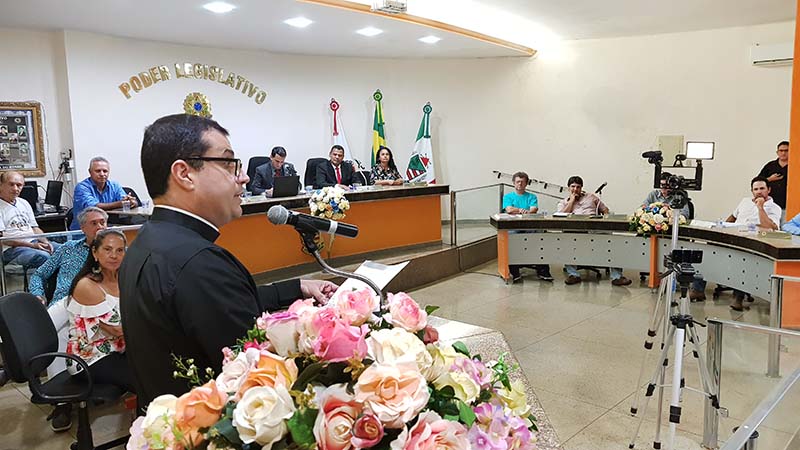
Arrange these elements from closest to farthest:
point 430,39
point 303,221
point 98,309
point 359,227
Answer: point 303,221 < point 98,309 < point 359,227 < point 430,39

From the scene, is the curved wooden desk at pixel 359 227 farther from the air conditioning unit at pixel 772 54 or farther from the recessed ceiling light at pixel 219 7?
the air conditioning unit at pixel 772 54

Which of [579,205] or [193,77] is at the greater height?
[193,77]

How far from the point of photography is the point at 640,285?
6574 millimetres

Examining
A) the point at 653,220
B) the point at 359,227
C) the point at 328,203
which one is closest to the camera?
the point at 328,203

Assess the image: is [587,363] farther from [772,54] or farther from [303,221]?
[772,54]

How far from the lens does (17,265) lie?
4.04 meters

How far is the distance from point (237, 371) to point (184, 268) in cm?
45

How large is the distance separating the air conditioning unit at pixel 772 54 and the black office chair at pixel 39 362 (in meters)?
8.40

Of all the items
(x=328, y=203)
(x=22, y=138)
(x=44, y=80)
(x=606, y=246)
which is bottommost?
(x=606, y=246)

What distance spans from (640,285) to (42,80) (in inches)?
281

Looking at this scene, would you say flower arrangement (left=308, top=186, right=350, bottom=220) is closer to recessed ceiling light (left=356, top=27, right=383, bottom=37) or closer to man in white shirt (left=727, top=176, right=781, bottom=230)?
recessed ceiling light (left=356, top=27, right=383, bottom=37)

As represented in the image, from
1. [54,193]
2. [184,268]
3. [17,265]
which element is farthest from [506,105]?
[184,268]

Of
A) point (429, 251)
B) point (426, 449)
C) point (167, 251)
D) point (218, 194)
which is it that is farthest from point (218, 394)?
point (429, 251)

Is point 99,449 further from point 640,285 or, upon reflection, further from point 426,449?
point 640,285
